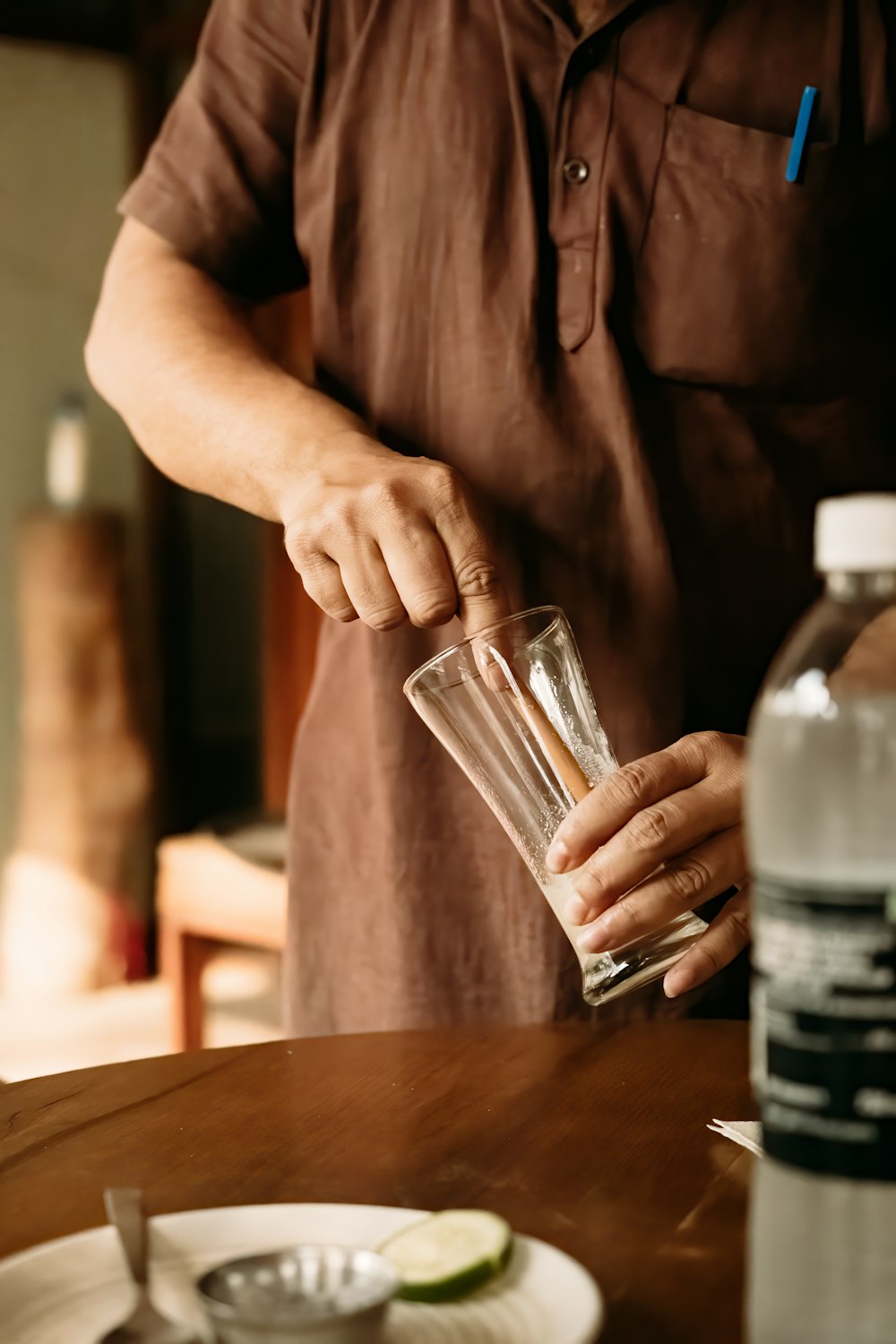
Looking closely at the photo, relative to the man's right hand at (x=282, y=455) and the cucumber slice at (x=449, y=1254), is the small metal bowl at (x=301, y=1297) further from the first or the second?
the man's right hand at (x=282, y=455)

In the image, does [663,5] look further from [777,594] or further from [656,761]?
[656,761]

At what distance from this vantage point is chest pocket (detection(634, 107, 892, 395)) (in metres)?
1.07

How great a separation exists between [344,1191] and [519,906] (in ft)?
1.53

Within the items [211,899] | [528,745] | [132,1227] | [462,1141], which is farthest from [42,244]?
[132,1227]

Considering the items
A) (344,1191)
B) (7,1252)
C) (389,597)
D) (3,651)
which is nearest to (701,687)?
(389,597)

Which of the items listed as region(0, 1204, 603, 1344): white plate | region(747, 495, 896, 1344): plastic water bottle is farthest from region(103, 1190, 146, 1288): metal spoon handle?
region(747, 495, 896, 1344): plastic water bottle

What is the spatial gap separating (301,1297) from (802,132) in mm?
897

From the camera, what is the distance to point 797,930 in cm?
43

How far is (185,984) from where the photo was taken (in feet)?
8.75

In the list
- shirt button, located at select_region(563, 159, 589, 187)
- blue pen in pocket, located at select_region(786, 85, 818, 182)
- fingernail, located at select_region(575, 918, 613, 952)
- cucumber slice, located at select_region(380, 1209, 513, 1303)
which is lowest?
fingernail, located at select_region(575, 918, 613, 952)

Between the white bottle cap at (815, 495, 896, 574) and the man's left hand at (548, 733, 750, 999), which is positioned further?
the man's left hand at (548, 733, 750, 999)

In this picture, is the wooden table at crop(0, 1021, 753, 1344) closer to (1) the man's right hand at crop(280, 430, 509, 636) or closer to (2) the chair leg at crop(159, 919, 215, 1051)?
(1) the man's right hand at crop(280, 430, 509, 636)

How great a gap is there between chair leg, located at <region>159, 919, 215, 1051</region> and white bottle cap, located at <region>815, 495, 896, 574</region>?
2353 mm

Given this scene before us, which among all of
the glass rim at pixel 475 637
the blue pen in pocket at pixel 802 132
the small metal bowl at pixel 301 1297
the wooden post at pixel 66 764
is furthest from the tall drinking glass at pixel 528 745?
the wooden post at pixel 66 764
